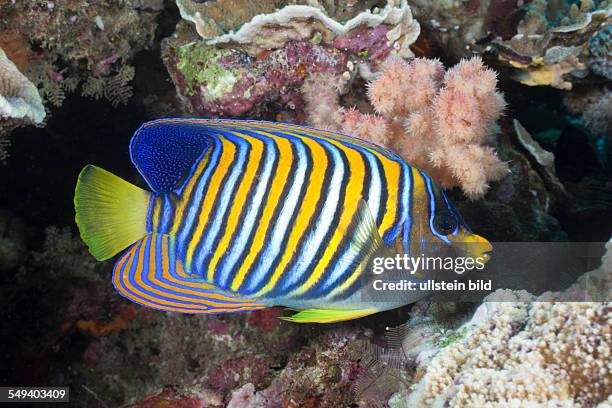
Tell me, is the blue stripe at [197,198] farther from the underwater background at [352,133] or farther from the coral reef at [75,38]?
the coral reef at [75,38]

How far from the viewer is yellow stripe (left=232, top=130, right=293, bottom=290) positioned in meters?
1.78

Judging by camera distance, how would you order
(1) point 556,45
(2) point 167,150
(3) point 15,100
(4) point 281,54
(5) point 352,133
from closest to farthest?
(2) point 167,150, (3) point 15,100, (5) point 352,133, (4) point 281,54, (1) point 556,45

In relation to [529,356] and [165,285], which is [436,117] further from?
[165,285]

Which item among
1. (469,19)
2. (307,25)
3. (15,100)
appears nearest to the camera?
(15,100)

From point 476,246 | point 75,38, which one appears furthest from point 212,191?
point 75,38

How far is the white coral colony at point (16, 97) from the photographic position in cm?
237

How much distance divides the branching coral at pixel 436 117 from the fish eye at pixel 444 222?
2.41ft

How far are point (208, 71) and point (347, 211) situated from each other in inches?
69.5

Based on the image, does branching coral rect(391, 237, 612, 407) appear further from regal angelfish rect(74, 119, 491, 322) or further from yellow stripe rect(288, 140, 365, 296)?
yellow stripe rect(288, 140, 365, 296)

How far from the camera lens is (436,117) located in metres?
2.54

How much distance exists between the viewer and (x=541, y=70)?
3.31 meters

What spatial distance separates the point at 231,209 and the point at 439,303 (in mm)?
1330

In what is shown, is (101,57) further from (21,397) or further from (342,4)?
(21,397)

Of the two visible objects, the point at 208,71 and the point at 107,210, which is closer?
the point at 107,210
